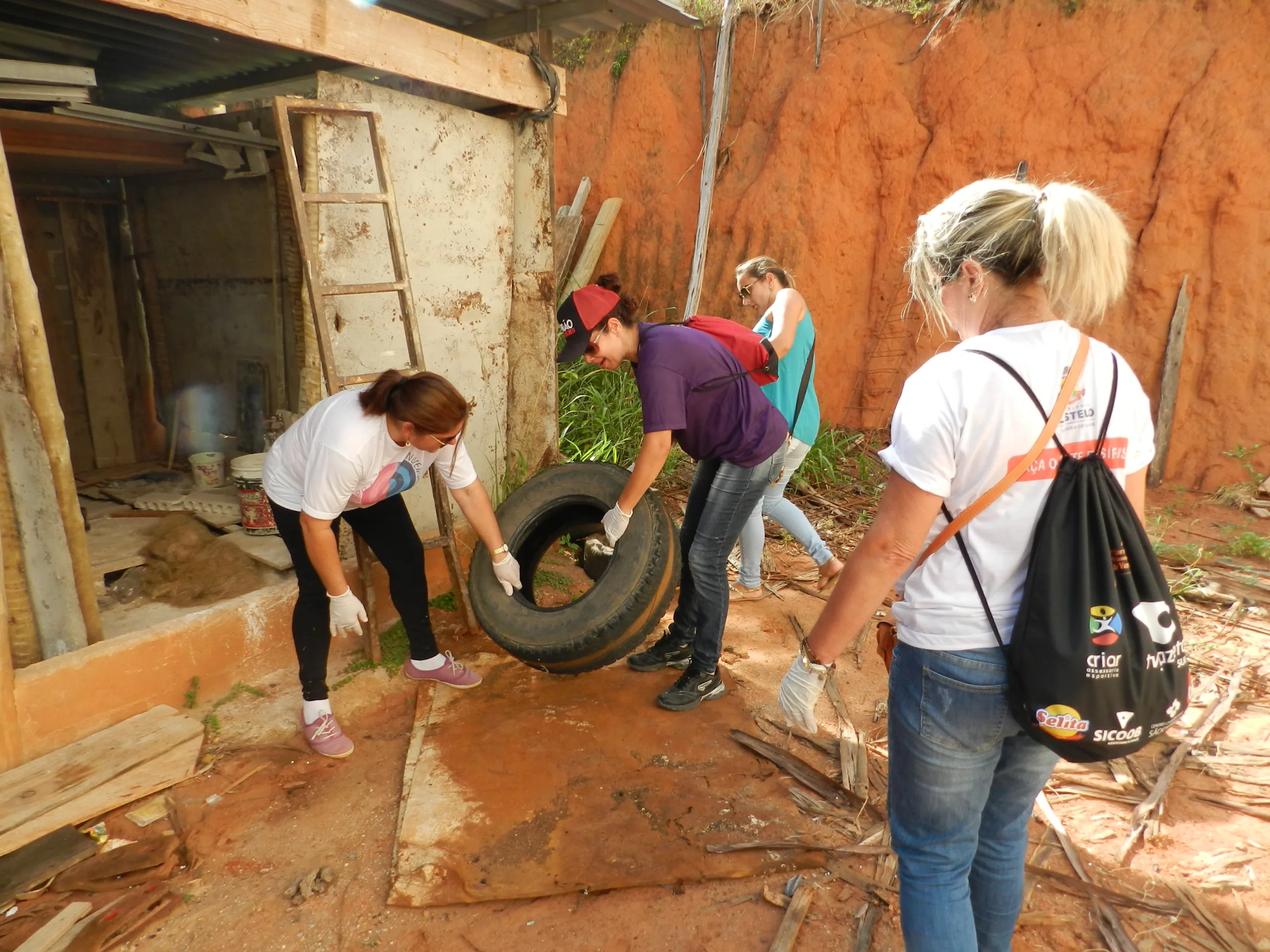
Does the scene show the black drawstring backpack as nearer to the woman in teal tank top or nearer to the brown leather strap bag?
the brown leather strap bag

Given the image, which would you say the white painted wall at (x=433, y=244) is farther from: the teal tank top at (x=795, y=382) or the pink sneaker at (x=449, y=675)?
the teal tank top at (x=795, y=382)

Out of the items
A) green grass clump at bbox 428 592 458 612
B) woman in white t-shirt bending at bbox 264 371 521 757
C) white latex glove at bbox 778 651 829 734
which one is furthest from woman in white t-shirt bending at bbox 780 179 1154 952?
green grass clump at bbox 428 592 458 612

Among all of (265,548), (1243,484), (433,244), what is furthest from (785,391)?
(1243,484)

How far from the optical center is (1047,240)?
1347 millimetres

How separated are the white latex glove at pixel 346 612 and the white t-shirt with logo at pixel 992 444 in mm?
2198

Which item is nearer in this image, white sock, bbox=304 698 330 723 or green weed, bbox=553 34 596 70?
white sock, bbox=304 698 330 723

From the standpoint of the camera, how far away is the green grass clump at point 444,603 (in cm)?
442

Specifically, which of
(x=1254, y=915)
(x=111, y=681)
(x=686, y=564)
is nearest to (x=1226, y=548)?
(x=1254, y=915)

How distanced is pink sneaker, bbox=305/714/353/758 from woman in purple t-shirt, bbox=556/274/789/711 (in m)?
1.37

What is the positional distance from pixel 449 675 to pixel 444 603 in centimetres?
87

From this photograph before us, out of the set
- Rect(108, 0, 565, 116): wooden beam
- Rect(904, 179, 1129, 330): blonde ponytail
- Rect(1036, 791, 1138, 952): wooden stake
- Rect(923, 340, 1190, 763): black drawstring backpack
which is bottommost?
Rect(1036, 791, 1138, 952): wooden stake

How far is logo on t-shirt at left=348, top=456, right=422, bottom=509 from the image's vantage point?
9.50 ft

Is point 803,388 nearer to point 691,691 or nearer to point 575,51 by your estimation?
point 691,691

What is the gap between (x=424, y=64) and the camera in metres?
3.73
